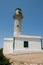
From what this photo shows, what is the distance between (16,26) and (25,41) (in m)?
3.22

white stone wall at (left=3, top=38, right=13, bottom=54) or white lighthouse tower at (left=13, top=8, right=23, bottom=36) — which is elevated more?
white lighthouse tower at (left=13, top=8, right=23, bottom=36)

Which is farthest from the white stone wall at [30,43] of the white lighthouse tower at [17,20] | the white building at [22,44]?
the white lighthouse tower at [17,20]

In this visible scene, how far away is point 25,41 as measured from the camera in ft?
73.7

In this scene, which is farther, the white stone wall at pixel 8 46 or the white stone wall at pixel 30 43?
the white stone wall at pixel 8 46

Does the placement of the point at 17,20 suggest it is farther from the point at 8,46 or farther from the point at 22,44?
the point at 8,46

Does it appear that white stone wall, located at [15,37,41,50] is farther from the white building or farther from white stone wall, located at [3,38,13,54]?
white stone wall, located at [3,38,13,54]

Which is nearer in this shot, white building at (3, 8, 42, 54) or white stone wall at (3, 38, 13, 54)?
white building at (3, 8, 42, 54)

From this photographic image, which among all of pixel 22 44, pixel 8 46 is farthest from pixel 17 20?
pixel 8 46

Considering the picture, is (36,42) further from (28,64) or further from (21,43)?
(28,64)

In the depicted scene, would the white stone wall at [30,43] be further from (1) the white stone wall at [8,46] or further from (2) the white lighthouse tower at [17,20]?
(2) the white lighthouse tower at [17,20]

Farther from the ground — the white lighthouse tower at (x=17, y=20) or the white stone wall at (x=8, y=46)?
the white lighthouse tower at (x=17, y=20)

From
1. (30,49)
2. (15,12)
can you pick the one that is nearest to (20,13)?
(15,12)

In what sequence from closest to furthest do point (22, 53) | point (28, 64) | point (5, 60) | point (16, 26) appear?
point (28, 64) → point (5, 60) → point (22, 53) → point (16, 26)

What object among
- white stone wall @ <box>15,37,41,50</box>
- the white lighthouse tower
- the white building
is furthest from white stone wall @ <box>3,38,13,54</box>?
the white lighthouse tower
